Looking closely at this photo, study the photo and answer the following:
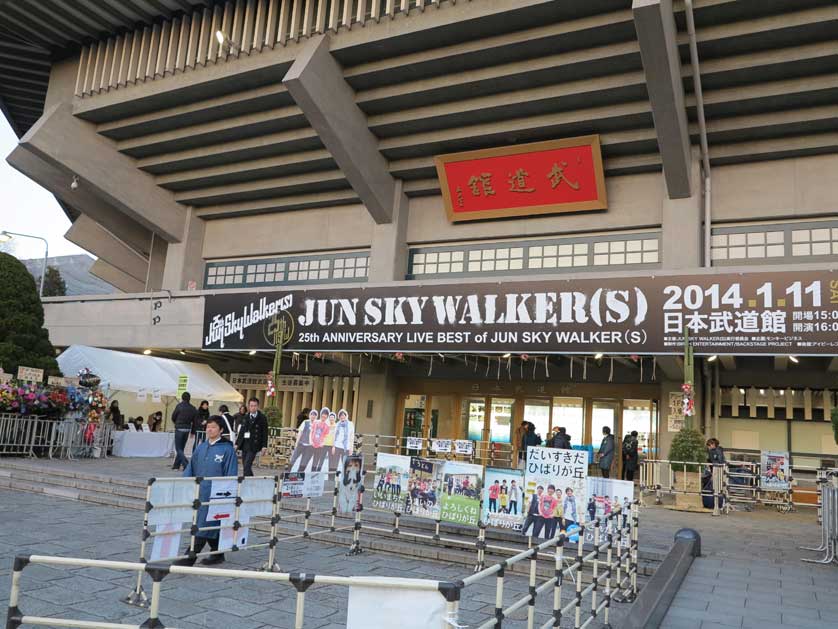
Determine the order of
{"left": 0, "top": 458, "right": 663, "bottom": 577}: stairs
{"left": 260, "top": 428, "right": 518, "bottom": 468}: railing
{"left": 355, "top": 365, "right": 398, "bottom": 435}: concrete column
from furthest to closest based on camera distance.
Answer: {"left": 355, "top": 365, "right": 398, "bottom": 435}: concrete column < {"left": 260, "top": 428, "right": 518, "bottom": 468}: railing < {"left": 0, "top": 458, "right": 663, "bottom": 577}: stairs

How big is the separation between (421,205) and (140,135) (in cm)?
1043

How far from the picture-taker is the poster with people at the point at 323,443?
10859mm

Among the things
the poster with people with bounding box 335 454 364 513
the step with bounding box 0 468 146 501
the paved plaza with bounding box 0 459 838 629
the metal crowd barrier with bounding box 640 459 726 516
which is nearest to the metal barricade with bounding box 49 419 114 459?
the step with bounding box 0 468 146 501

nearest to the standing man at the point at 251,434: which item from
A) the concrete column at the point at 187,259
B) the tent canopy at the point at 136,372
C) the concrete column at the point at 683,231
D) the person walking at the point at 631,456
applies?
the tent canopy at the point at 136,372

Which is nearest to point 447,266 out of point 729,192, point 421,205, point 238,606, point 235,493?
point 421,205

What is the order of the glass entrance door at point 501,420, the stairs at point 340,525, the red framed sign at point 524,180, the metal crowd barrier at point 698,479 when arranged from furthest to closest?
the glass entrance door at point 501,420 < the red framed sign at point 524,180 < the metal crowd barrier at point 698,479 < the stairs at point 340,525

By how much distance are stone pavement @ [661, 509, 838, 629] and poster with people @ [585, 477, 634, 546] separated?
1133mm

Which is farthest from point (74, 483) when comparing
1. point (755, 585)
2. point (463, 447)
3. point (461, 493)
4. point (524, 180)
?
point (524, 180)

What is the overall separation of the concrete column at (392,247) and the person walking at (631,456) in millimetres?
8346

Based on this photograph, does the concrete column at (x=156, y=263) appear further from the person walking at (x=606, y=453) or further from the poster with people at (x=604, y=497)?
the poster with people at (x=604, y=497)

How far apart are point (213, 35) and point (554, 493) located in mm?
17699

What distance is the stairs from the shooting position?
922cm

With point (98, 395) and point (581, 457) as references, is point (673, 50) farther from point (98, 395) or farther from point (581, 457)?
point (98, 395)

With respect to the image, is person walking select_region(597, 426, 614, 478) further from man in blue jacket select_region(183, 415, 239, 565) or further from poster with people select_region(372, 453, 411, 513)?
man in blue jacket select_region(183, 415, 239, 565)
